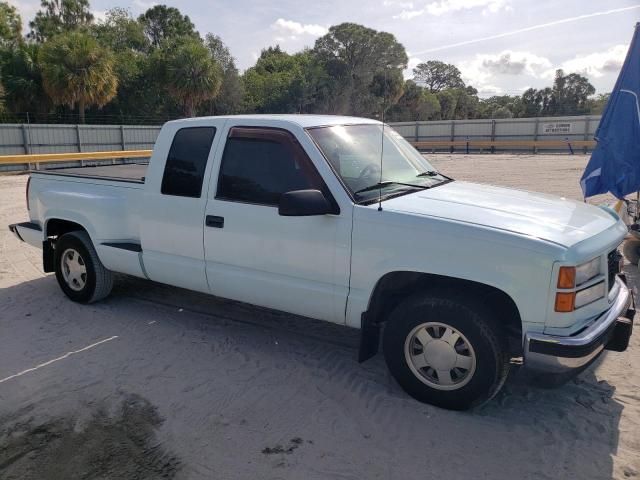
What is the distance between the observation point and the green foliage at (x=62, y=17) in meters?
46.8

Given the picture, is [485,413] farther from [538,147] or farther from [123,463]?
[538,147]

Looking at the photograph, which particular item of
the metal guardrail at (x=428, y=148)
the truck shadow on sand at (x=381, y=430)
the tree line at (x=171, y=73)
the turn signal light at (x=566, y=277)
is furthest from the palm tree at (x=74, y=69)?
the turn signal light at (x=566, y=277)

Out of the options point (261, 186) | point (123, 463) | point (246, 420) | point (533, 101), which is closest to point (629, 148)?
point (261, 186)

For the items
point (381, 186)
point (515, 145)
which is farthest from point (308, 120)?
point (515, 145)

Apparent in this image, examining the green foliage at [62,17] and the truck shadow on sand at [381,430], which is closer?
the truck shadow on sand at [381,430]

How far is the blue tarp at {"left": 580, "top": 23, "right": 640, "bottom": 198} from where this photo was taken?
6777 mm

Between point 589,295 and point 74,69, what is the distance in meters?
30.6

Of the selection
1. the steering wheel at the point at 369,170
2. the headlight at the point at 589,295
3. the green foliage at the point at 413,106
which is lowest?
the headlight at the point at 589,295

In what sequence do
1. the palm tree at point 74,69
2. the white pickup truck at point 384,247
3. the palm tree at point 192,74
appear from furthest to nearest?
the palm tree at point 192,74 → the palm tree at point 74,69 → the white pickup truck at point 384,247

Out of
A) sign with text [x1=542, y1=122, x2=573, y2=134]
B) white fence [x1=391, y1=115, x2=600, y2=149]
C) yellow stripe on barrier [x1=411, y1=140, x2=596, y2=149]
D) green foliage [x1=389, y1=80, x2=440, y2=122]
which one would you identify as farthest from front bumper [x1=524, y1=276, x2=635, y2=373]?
Answer: green foliage [x1=389, y1=80, x2=440, y2=122]

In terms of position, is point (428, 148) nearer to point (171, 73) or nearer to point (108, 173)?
point (171, 73)

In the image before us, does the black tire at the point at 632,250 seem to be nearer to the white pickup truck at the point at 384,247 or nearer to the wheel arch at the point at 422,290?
the white pickup truck at the point at 384,247

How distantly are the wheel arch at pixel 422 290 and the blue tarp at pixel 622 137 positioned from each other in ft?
14.5

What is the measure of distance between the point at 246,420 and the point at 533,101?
81.3 meters
